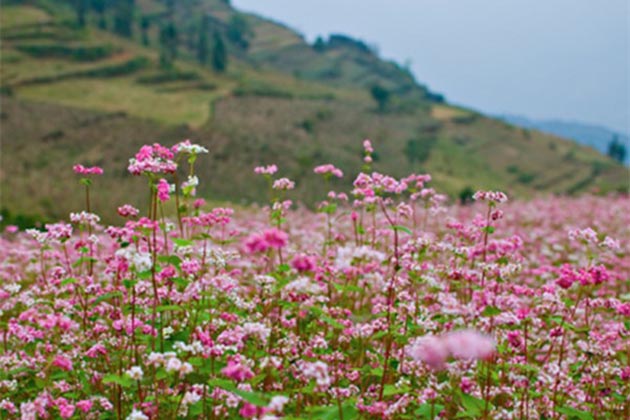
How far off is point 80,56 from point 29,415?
400ft

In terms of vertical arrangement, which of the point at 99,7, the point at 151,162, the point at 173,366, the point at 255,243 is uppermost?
the point at 99,7

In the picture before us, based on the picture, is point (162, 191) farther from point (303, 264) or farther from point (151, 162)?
point (303, 264)

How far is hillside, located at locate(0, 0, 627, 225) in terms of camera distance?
58.1m

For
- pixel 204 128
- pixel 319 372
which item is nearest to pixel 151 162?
pixel 319 372

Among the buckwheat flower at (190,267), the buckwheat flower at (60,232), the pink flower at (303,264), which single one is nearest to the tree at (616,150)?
the buckwheat flower at (190,267)

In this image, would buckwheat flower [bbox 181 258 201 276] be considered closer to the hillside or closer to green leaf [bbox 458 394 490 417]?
green leaf [bbox 458 394 490 417]

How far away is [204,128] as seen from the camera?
7594cm

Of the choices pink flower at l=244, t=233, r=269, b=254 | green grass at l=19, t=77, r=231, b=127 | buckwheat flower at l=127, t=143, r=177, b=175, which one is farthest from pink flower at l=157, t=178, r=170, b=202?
green grass at l=19, t=77, r=231, b=127

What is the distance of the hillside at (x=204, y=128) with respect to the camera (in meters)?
58.1

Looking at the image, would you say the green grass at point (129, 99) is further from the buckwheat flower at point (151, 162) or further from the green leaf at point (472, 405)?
the green leaf at point (472, 405)

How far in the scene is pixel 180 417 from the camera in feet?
15.7

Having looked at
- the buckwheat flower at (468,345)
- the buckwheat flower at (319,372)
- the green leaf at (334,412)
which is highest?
the buckwheat flower at (468,345)

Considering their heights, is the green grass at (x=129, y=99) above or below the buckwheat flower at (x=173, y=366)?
above

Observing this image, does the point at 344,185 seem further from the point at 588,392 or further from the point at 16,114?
the point at 588,392
